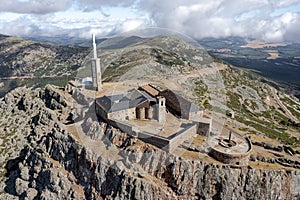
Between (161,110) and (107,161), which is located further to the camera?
(161,110)

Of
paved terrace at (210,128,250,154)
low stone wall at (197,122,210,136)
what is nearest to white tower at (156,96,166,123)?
low stone wall at (197,122,210,136)

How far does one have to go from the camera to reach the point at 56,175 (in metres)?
50.5

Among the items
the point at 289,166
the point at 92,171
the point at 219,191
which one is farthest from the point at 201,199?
the point at 92,171

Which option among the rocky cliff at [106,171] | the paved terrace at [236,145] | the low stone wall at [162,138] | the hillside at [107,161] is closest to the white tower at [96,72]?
the hillside at [107,161]

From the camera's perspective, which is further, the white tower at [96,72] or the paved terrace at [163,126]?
the white tower at [96,72]

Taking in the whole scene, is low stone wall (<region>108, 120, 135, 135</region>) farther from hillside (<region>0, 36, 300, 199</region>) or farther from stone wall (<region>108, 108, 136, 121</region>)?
stone wall (<region>108, 108, 136, 121</region>)

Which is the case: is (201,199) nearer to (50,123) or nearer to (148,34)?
(148,34)

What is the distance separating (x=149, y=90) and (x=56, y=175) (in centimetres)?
2660

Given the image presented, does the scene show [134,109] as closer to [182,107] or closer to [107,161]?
[182,107]

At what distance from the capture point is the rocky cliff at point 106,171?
39844 millimetres

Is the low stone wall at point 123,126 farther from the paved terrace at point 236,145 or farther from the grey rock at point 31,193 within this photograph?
the grey rock at point 31,193

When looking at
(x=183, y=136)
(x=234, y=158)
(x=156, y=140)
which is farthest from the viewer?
(x=183, y=136)

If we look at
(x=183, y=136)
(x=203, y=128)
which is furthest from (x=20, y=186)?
(x=203, y=128)

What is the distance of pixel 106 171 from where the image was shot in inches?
1779
